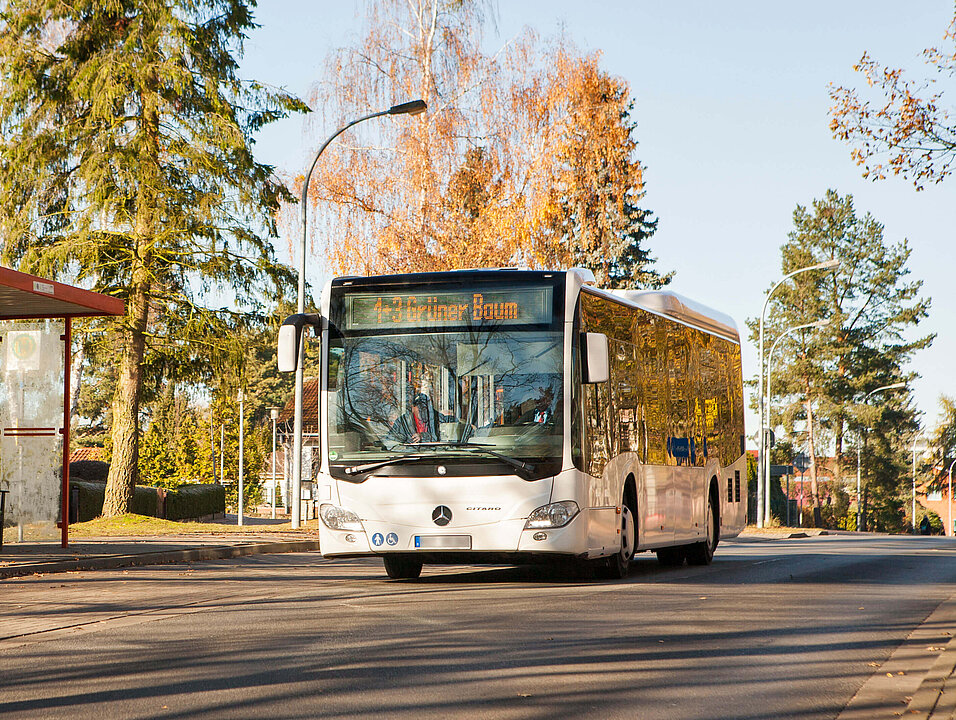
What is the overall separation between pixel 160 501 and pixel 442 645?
2702cm

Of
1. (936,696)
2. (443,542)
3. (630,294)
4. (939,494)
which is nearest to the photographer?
(936,696)

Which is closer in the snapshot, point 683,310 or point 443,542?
point 443,542

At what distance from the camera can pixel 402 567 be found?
615 inches

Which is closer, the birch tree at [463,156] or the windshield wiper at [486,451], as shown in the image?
the windshield wiper at [486,451]

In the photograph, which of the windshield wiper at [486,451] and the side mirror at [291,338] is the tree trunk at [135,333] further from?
the windshield wiper at [486,451]

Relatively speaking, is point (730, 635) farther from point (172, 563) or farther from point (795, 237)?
point (795, 237)

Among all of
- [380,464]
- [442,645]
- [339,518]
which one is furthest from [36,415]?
[442,645]

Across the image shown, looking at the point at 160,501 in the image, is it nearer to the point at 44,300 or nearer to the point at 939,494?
the point at 44,300

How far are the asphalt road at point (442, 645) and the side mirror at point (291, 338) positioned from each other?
236 cm

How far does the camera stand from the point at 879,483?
8712cm

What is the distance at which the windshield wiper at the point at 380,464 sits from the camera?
13750mm

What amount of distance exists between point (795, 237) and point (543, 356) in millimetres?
73227

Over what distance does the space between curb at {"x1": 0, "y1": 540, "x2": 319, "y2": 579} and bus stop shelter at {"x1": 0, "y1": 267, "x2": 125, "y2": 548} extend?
1.90 m

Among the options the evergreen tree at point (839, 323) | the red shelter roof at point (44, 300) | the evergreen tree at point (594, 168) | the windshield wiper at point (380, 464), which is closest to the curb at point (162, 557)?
the red shelter roof at point (44, 300)
